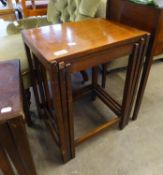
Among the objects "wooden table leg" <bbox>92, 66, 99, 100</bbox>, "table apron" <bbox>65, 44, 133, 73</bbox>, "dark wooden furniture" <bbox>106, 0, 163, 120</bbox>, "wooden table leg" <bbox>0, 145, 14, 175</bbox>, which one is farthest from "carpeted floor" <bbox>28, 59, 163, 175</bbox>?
"table apron" <bbox>65, 44, 133, 73</bbox>

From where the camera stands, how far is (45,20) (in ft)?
6.13

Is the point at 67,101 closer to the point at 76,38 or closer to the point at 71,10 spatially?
the point at 76,38

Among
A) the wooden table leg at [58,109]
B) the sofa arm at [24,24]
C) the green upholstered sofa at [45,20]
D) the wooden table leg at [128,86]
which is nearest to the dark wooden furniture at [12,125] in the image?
the wooden table leg at [58,109]

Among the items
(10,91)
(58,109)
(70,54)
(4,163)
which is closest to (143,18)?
(70,54)

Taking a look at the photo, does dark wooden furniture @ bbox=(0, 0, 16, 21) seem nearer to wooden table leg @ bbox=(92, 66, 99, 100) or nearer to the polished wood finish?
the polished wood finish

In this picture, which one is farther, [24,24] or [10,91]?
[24,24]

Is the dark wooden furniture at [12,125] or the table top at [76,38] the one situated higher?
the table top at [76,38]

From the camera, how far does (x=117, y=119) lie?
123 cm

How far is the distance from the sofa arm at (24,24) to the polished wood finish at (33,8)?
0.52m

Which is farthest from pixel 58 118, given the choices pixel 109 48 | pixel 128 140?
pixel 128 140

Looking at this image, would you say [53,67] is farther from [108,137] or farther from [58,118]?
[108,137]

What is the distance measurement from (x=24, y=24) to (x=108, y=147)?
1.45m

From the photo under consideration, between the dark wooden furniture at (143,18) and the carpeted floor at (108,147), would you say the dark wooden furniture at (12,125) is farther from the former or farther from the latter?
the dark wooden furniture at (143,18)

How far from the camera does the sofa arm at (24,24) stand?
168cm
